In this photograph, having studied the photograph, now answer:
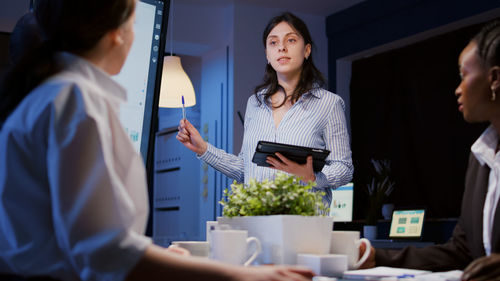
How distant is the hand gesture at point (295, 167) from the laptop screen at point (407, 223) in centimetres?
262

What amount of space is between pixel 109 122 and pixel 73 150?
9 cm

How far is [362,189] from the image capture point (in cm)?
564

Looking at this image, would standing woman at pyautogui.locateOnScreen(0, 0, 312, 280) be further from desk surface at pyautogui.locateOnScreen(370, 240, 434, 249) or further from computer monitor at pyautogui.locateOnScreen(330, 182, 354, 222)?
computer monitor at pyautogui.locateOnScreen(330, 182, 354, 222)

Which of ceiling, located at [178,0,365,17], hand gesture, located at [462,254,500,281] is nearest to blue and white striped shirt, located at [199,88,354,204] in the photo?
hand gesture, located at [462,254,500,281]

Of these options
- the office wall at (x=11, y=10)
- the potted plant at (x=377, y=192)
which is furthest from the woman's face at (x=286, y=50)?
the office wall at (x=11, y=10)

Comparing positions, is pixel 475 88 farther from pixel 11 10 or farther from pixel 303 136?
pixel 11 10

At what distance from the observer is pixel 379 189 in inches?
199

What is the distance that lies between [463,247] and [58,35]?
3.61 feet

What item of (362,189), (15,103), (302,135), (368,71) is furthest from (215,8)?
(15,103)

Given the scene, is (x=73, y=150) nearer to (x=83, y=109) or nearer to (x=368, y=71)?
(x=83, y=109)

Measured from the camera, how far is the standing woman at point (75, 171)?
0.80 m

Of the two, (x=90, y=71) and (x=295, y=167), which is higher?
(x=90, y=71)

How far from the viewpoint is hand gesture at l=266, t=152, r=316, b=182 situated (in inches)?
80.7

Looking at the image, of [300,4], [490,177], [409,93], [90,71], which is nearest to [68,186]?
[90,71]
